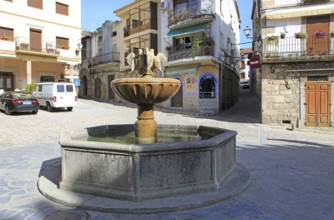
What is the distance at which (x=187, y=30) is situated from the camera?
74.0ft

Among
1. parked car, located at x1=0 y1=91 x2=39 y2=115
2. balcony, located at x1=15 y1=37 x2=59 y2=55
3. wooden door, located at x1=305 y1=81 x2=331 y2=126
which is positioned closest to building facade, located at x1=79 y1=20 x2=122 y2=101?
balcony, located at x1=15 y1=37 x2=59 y2=55

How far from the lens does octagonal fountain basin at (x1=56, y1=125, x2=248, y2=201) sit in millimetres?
4184

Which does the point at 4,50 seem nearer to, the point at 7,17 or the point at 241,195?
the point at 7,17

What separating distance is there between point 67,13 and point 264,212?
29842 millimetres

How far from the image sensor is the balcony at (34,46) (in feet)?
83.4

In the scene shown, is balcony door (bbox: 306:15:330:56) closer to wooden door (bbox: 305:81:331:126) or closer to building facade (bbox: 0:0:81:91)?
wooden door (bbox: 305:81:331:126)

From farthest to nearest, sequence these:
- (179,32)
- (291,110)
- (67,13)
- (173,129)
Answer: (67,13), (179,32), (291,110), (173,129)

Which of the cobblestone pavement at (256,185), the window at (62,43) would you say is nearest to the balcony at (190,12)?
the window at (62,43)

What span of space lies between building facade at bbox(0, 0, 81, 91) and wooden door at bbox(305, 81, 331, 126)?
21965 millimetres

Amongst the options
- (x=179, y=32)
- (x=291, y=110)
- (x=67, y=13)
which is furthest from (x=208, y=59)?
(x=67, y=13)

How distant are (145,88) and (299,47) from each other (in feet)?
43.6

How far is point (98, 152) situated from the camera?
Result: 14.2 ft

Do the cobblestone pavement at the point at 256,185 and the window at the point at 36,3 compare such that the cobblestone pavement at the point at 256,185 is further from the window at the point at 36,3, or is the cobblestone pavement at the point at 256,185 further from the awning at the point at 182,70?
the window at the point at 36,3

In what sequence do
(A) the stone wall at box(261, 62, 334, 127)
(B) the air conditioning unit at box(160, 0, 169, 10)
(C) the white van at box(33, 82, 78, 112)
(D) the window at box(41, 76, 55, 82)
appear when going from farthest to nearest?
(D) the window at box(41, 76, 55, 82) → (B) the air conditioning unit at box(160, 0, 169, 10) → (C) the white van at box(33, 82, 78, 112) → (A) the stone wall at box(261, 62, 334, 127)
